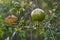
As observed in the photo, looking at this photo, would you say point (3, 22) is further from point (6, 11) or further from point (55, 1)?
point (55, 1)

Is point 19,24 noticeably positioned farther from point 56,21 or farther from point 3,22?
point 56,21

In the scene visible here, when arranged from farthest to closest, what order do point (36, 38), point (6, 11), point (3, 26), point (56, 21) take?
point (36, 38), point (6, 11), point (56, 21), point (3, 26)

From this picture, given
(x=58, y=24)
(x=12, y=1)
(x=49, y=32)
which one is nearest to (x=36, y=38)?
(x=58, y=24)

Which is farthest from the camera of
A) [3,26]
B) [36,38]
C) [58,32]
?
[36,38]

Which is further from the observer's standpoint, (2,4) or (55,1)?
(55,1)

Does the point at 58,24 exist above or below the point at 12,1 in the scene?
below

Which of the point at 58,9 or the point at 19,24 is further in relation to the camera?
the point at 58,9

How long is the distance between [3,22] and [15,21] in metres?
0.15

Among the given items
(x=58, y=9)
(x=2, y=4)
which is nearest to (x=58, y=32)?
(x=58, y=9)

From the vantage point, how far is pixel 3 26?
2643 mm

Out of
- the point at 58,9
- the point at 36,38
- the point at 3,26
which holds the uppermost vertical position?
the point at 58,9

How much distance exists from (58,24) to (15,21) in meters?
0.57

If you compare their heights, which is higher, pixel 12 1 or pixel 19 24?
pixel 12 1

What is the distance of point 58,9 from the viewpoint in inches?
114
